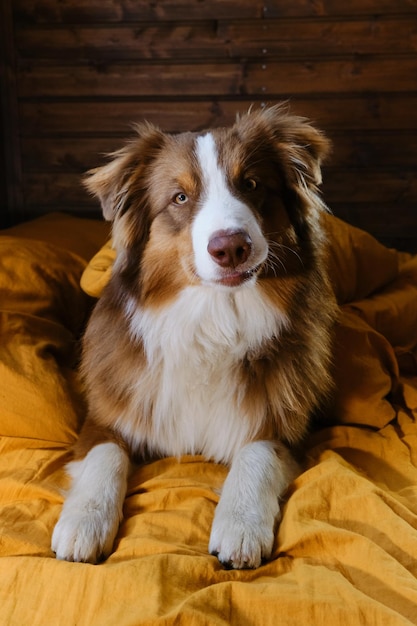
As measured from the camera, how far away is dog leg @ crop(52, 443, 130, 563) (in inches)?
53.3

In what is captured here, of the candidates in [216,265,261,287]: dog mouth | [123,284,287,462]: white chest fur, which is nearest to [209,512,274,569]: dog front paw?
[123,284,287,462]: white chest fur

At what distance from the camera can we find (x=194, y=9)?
3.13 metres

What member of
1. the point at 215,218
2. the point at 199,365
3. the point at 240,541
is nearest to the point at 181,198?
the point at 215,218

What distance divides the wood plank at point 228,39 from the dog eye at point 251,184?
179cm

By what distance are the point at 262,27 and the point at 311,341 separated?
203 cm

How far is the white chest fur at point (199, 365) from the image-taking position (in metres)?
1.69

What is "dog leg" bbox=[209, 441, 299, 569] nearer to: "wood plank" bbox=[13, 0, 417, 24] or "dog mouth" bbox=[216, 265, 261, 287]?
"dog mouth" bbox=[216, 265, 261, 287]

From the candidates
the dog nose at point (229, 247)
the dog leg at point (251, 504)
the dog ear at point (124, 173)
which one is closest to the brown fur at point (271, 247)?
the dog ear at point (124, 173)

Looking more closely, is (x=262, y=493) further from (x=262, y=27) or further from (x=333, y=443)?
(x=262, y=27)

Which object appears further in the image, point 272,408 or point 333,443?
point 333,443

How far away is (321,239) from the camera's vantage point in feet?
6.11

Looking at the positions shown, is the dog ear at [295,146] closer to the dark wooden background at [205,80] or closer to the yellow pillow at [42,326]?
the yellow pillow at [42,326]

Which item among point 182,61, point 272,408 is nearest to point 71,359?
point 272,408

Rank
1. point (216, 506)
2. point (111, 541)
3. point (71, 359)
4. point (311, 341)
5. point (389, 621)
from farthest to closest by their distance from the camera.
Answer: point (71, 359) → point (311, 341) → point (216, 506) → point (111, 541) → point (389, 621)
